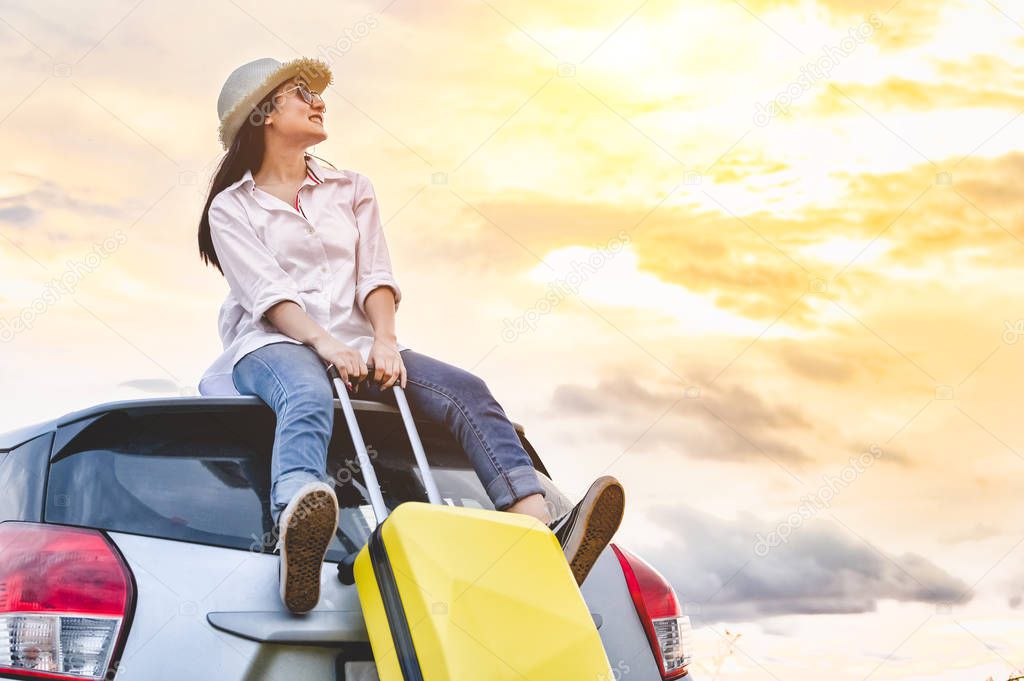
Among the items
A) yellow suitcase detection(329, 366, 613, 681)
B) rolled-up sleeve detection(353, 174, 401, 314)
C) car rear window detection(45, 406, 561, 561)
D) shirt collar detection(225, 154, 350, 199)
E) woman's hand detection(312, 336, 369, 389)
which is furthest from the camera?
shirt collar detection(225, 154, 350, 199)

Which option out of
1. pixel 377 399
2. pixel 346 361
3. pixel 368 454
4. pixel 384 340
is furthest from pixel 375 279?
pixel 368 454

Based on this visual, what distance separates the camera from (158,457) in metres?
2.58

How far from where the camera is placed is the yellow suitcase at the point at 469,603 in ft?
7.49

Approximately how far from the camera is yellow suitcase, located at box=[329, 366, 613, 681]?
89.9 inches

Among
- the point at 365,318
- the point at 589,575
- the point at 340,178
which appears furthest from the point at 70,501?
the point at 340,178

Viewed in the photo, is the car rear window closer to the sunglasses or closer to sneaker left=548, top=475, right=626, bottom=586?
sneaker left=548, top=475, right=626, bottom=586

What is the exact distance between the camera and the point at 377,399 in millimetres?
3363

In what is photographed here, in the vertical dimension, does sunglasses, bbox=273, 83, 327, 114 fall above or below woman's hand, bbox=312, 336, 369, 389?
above

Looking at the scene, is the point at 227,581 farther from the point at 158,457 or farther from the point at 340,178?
the point at 340,178

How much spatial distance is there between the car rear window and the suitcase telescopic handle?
61 millimetres

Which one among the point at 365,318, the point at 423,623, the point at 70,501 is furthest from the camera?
the point at 365,318

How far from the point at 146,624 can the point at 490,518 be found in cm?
71

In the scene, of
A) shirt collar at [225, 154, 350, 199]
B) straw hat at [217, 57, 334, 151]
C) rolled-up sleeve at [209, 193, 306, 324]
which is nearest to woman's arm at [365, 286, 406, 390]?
rolled-up sleeve at [209, 193, 306, 324]

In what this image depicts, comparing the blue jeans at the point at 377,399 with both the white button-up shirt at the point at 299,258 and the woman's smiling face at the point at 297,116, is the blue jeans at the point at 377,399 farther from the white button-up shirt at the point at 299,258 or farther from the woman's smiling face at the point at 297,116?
the woman's smiling face at the point at 297,116
